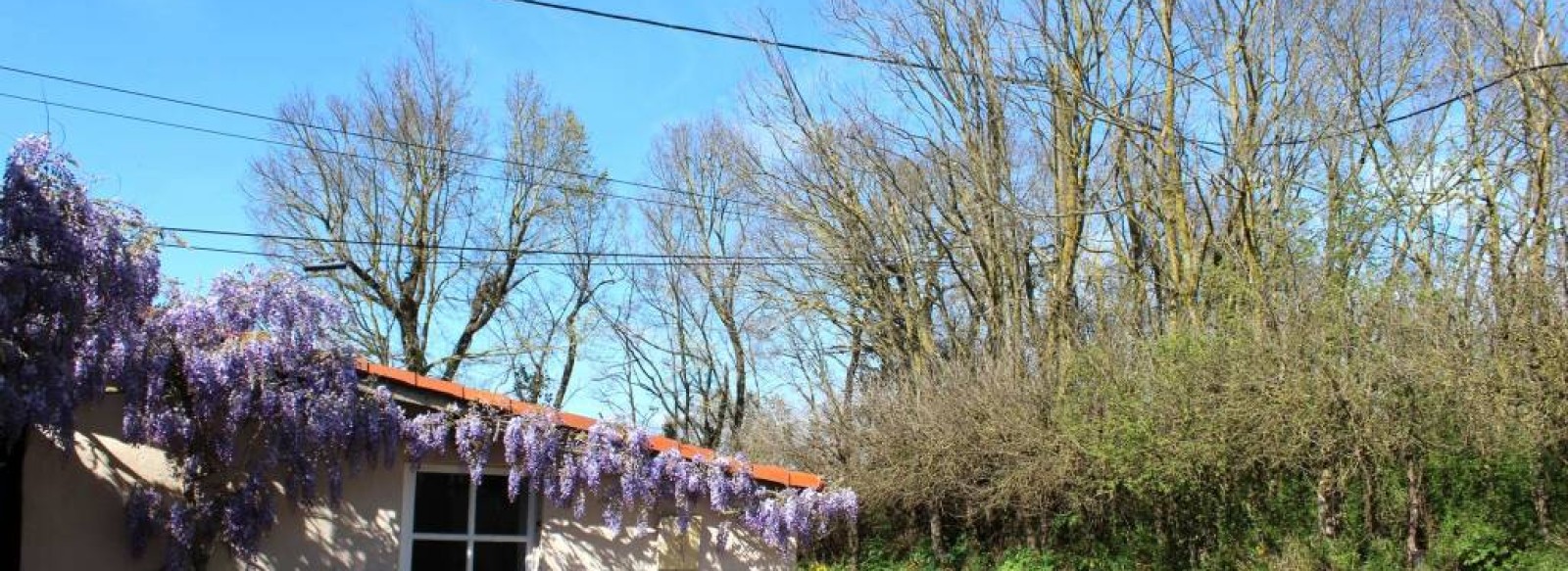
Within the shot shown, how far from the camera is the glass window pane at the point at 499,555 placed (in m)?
10.8

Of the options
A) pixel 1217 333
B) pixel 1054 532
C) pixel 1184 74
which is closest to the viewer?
pixel 1217 333

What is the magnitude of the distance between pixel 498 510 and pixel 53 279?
15.4 feet

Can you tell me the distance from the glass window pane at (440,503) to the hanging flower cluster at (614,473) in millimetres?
264

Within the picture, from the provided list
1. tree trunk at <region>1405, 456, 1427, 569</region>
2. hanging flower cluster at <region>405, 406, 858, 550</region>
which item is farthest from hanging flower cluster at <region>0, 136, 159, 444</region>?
tree trunk at <region>1405, 456, 1427, 569</region>

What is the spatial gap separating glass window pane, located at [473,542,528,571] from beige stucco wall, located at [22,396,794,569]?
0.13 metres

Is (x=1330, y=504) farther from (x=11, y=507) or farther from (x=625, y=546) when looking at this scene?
(x=11, y=507)

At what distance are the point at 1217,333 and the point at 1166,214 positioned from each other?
3319 millimetres

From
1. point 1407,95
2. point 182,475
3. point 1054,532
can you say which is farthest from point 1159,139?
point 182,475

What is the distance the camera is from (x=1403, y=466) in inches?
414

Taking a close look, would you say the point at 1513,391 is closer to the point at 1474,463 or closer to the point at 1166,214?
the point at 1474,463

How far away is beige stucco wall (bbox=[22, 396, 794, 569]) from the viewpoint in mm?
8867

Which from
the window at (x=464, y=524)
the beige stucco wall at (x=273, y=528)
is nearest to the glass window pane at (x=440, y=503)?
the window at (x=464, y=524)

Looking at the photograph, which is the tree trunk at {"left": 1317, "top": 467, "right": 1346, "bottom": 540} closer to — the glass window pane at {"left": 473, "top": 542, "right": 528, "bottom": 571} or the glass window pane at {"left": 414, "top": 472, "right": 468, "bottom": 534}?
the glass window pane at {"left": 473, "top": 542, "right": 528, "bottom": 571}

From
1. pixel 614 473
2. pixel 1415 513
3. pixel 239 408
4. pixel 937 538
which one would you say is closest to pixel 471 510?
pixel 614 473
